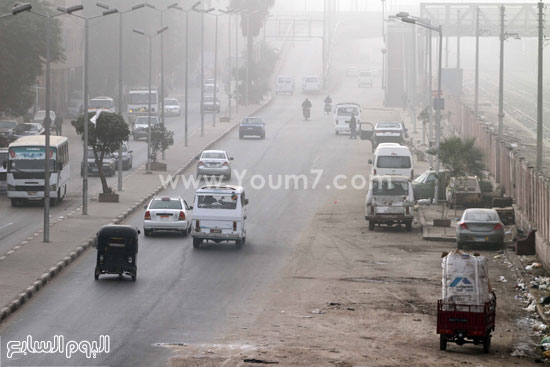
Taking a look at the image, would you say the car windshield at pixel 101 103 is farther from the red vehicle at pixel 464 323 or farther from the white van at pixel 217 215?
the red vehicle at pixel 464 323

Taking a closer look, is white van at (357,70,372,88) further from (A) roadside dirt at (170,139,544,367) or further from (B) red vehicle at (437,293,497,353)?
(B) red vehicle at (437,293,497,353)

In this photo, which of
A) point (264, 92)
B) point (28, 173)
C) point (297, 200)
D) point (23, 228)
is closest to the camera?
point (23, 228)

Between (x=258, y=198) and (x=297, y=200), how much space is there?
1.77 meters

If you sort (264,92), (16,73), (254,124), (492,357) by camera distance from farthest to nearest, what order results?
(264,92)
(254,124)
(16,73)
(492,357)

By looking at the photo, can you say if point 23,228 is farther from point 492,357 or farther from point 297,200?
point 492,357

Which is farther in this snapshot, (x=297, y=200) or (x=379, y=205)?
(x=297, y=200)

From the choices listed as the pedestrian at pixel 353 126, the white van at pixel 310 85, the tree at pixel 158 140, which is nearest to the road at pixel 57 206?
the tree at pixel 158 140

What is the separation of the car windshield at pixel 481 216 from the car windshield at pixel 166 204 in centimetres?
994

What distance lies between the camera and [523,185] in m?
46.3

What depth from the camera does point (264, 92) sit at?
122m

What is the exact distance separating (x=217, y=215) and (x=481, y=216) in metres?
8.94

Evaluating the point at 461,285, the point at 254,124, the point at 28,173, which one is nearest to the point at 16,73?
the point at 254,124

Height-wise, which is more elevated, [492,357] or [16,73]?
[16,73]

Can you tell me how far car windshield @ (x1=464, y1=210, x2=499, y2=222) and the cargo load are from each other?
51.6 ft
